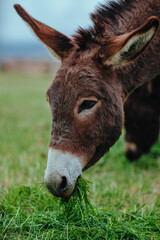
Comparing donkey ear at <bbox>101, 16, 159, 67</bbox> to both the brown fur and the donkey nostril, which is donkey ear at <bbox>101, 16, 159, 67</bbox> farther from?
the donkey nostril

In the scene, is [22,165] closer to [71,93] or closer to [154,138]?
[71,93]

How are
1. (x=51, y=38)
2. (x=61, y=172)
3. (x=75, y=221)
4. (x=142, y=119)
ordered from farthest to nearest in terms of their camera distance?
1. (x=142, y=119)
2. (x=51, y=38)
3. (x=75, y=221)
4. (x=61, y=172)

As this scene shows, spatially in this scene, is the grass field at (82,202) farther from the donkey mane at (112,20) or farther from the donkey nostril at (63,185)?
the donkey mane at (112,20)

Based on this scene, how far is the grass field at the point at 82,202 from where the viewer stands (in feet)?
7.43

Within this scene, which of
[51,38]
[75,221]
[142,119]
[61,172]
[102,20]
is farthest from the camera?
[142,119]

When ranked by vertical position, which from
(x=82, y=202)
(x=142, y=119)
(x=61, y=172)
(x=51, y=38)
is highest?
(x=51, y=38)

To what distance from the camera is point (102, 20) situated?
2.97 m

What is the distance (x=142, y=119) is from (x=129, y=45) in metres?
2.23

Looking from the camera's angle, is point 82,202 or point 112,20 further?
point 112,20

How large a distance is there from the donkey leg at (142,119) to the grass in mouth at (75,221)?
77.6 inches

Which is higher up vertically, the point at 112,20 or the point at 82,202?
the point at 112,20

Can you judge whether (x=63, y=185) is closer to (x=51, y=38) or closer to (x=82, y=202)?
(x=82, y=202)

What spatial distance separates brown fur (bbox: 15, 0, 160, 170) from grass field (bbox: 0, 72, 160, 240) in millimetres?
542

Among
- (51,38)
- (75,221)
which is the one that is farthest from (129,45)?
(75,221)
